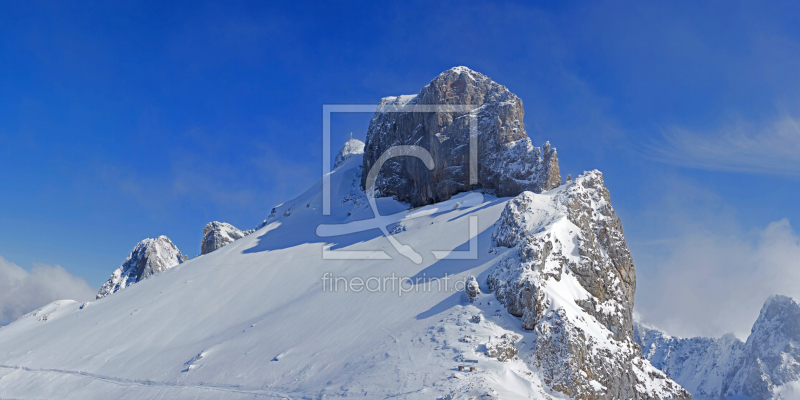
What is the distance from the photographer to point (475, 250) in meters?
37.0

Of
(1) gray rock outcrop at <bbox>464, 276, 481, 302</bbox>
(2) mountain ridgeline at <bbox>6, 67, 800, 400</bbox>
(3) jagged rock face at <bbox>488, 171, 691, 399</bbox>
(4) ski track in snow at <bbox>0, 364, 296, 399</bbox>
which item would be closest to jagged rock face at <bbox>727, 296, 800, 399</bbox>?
(2) mountain ridgeline at <bbox>6, 67, 800, 400</bbox>

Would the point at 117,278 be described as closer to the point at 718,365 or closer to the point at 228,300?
the point at 228,300

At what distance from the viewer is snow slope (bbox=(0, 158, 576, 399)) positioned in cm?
2355

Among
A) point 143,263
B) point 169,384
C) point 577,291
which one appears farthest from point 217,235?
point 577,291

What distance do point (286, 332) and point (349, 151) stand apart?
78445 mm

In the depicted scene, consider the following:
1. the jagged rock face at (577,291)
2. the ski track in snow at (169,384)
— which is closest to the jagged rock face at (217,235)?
the ski track in snow at (169,384)

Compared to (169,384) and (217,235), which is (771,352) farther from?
(169,384)

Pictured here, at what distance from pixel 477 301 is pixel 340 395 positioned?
10.5 m

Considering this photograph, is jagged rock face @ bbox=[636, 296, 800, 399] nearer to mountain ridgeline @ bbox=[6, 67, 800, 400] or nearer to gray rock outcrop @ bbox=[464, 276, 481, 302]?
mountain ridgeline @ bbox=[6, 67, 800, 400]

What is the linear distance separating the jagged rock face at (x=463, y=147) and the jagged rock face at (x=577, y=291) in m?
17.9

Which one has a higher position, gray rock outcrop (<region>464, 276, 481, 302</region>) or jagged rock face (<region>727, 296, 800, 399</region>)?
gray rock outcrop (<region>464, 276, 481, 302</region>)

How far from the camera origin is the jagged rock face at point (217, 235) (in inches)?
3182

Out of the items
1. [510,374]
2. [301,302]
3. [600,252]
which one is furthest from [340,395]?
[600,252]

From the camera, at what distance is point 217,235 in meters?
81.5
